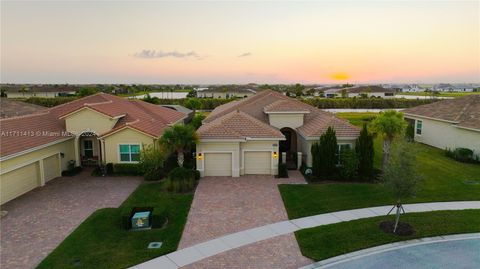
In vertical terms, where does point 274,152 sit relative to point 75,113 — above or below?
below

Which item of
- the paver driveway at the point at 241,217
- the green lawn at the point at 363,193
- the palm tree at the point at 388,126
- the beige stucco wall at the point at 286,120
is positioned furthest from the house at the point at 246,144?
the green lawn at the point at 363,193

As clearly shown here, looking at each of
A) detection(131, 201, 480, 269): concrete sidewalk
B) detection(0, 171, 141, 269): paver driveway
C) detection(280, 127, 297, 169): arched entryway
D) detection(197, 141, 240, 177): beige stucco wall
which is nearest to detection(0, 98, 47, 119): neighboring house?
detection(0, 171, 141, 269): paver driveway

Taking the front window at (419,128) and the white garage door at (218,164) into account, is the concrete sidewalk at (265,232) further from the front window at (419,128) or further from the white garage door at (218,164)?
the front window at (419,128)

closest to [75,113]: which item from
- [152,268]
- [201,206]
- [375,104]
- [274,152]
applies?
[201,206]

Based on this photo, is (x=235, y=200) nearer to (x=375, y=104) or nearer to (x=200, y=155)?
(x=200, y=155)

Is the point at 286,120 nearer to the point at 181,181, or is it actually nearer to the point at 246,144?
the point at 246,144

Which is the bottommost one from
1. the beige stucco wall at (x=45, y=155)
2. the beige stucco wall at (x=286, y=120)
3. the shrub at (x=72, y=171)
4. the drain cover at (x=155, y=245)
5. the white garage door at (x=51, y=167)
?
the drain cover at (x=155, y=245)

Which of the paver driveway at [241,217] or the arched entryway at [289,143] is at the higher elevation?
the arched entryway at [289,143]
